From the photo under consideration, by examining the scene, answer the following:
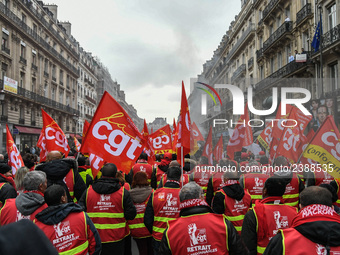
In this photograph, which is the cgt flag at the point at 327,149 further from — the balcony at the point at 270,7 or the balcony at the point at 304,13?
the balcony at the point at 270,7

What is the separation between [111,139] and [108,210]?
1388 millimetres

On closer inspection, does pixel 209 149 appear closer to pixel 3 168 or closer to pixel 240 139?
pixel 240 139

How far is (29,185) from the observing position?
315 cm

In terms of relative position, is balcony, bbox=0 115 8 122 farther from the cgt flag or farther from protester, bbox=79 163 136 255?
the cgt flag

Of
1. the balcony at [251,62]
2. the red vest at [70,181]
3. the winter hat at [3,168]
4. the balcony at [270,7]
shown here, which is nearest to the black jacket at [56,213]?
the red vest at [70,181]

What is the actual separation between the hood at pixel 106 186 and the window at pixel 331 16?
57.7 ft

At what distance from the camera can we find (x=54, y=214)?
2.81 metres

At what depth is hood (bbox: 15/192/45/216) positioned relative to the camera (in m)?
3.05

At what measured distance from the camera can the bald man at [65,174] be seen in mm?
4238

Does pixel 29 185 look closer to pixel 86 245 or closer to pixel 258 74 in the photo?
pixel 86 245

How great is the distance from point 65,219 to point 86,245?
0.40 m

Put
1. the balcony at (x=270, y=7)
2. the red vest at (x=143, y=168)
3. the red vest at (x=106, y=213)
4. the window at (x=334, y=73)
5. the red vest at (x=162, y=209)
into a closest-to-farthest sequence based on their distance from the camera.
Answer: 1. the red vest at (x=106, y=213)
2. the red vest at (x=162, y=209)
3. the red vest at (x=143, y=168)
4. the window at (x=334, y=73)
5. the balcony at (x=270, y=7)

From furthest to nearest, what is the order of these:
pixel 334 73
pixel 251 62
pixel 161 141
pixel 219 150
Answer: pixel 251 62, pixel 334 73, pixel 161 141, pixel 219 150

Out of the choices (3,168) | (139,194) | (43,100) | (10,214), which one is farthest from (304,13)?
(43,100)
